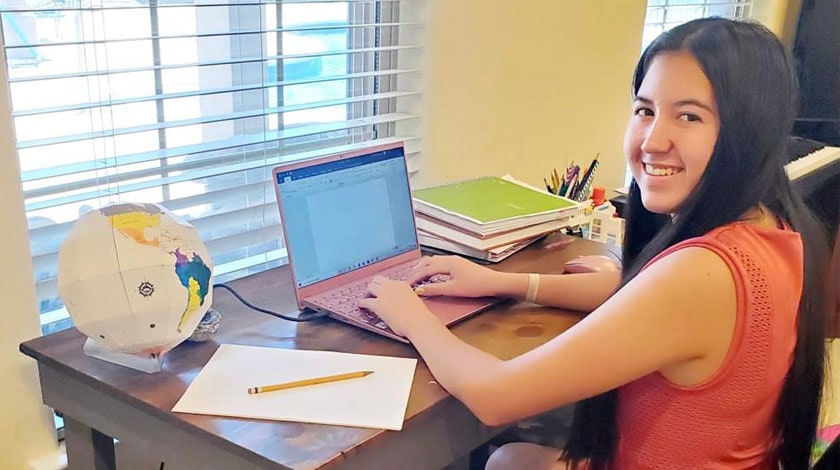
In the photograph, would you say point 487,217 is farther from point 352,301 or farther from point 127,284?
point 127,284

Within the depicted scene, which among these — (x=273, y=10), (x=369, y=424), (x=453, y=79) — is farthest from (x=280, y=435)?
(x=453, y=79)

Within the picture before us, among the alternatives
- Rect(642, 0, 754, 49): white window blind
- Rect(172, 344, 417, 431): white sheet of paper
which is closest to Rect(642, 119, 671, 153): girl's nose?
Rect(172, 344, 417, 431): white sheet of paper

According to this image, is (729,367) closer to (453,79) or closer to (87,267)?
(87,267)

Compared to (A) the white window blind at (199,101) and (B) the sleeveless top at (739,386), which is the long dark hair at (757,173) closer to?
(B) the sleeveless top at (739,386)

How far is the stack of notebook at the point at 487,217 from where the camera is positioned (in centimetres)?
158

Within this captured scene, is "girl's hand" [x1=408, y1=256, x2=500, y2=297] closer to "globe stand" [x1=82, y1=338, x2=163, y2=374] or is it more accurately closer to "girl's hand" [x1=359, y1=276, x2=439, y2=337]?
"girl's hand" [x1=359, y1=276, x2=439, y2=337]

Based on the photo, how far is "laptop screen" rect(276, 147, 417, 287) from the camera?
1302mm

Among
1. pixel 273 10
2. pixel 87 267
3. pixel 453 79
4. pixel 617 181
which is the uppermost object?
pixel 273 10

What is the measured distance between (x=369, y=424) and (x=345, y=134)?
1.00 m

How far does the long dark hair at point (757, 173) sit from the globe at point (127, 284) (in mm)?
624

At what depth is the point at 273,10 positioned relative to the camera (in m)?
1.62

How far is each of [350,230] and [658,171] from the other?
51 cm

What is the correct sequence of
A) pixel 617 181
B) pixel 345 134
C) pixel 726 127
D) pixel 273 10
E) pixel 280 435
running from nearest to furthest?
pixel 280 435 → pixel 726 127 → pixel 273 10 → pixel 345 134 → pixel 617 181

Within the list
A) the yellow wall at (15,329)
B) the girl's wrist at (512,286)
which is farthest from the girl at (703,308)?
the yellow wall at (15,329)
